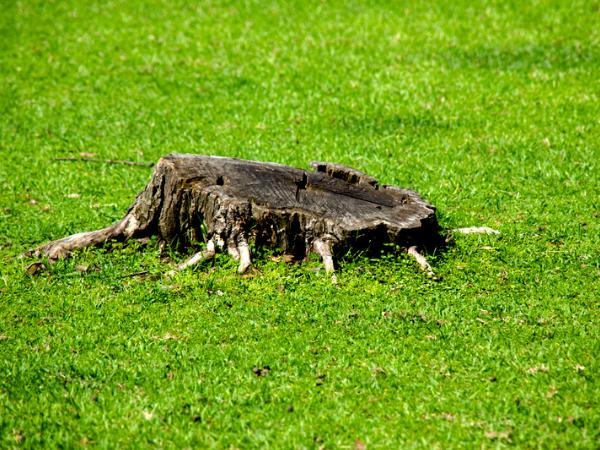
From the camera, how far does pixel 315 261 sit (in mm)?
8195

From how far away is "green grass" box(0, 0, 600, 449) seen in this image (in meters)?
5.86

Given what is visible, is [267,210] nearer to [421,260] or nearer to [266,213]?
[266,213]

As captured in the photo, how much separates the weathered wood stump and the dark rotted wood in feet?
0.03

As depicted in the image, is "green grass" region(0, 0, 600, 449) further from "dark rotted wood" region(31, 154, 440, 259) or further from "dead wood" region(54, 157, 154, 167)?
"dark rotted wood" region(31, 154, 440, 259)

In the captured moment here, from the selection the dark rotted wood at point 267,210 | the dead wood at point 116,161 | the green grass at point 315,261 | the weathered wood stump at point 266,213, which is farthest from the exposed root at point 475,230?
the dead wood at point 116,161

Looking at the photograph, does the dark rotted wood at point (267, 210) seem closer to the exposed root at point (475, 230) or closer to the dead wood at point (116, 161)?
the exposed root at point (475, 230)

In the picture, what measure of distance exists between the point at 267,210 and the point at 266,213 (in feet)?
0.11

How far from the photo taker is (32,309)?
7578 mm

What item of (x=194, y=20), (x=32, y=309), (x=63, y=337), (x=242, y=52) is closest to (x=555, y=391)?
(x=63, y=337)

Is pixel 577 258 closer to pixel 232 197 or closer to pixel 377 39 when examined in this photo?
pixel 232 197

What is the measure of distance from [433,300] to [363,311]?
2.39 feet

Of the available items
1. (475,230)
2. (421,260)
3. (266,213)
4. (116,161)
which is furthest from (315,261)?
(116,161)

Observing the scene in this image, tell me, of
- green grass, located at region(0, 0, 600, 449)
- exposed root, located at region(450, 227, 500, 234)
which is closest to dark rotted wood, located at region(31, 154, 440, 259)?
green grass, located at region(0, 0, 600, 449)

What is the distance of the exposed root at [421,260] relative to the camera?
7964 mm
